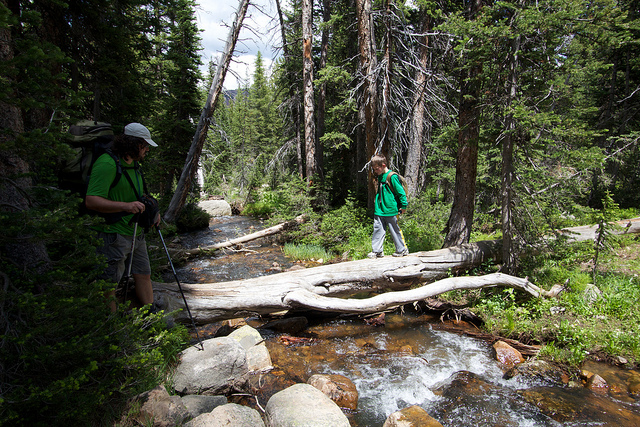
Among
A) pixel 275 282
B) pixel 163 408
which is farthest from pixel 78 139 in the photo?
pixel 275 282

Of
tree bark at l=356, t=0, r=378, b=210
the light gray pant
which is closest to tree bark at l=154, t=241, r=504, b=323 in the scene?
the light gray pant

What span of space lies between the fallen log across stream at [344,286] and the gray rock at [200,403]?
4.80 ft

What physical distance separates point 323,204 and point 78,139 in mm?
10927

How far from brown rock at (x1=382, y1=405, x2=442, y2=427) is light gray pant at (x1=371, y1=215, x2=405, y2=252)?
369cm

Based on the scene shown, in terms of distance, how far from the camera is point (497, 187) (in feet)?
30.6

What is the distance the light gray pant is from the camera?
686 cm

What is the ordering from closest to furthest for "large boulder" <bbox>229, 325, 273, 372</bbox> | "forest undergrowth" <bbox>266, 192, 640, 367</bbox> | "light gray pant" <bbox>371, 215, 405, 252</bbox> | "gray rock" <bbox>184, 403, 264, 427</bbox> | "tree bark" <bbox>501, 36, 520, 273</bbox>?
"gray rock" <bbox>184, 403, 264, 427</bbox>
"large boulder" <bbox>229, 325, 273, 372</bbox>
"forest undergrowth" <bbox>266, 192, 640, 367</bbox>
"tree bark" <bbox>501, 36, 520, 273</bbox>
"light gray pant" <bbox>371, 215, 405, 252</bbox>

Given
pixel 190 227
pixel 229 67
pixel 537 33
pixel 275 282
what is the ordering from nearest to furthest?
pixel 537 33 → pixel 275 282 → pixel 229 67 → pixel 190 227

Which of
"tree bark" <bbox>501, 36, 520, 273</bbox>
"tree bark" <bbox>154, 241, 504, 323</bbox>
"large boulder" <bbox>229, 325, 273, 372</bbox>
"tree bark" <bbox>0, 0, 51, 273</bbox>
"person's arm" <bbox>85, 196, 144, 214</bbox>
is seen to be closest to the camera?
"tree bark" <bbox>0, 0, 51, 273</bbox>

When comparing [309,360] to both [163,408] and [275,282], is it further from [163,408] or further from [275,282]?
[163,408]

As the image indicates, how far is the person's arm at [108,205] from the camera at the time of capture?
3043 millimetres

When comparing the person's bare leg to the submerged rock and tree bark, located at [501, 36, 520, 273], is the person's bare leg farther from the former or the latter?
tree bark, located at [501, 36, 520, 273]

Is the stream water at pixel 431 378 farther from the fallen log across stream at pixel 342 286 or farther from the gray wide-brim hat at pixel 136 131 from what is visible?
the gray wide-brim hat at pixel 136 131

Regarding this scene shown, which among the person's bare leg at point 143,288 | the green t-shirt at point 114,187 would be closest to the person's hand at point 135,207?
the green t-shirt at point 114,187
